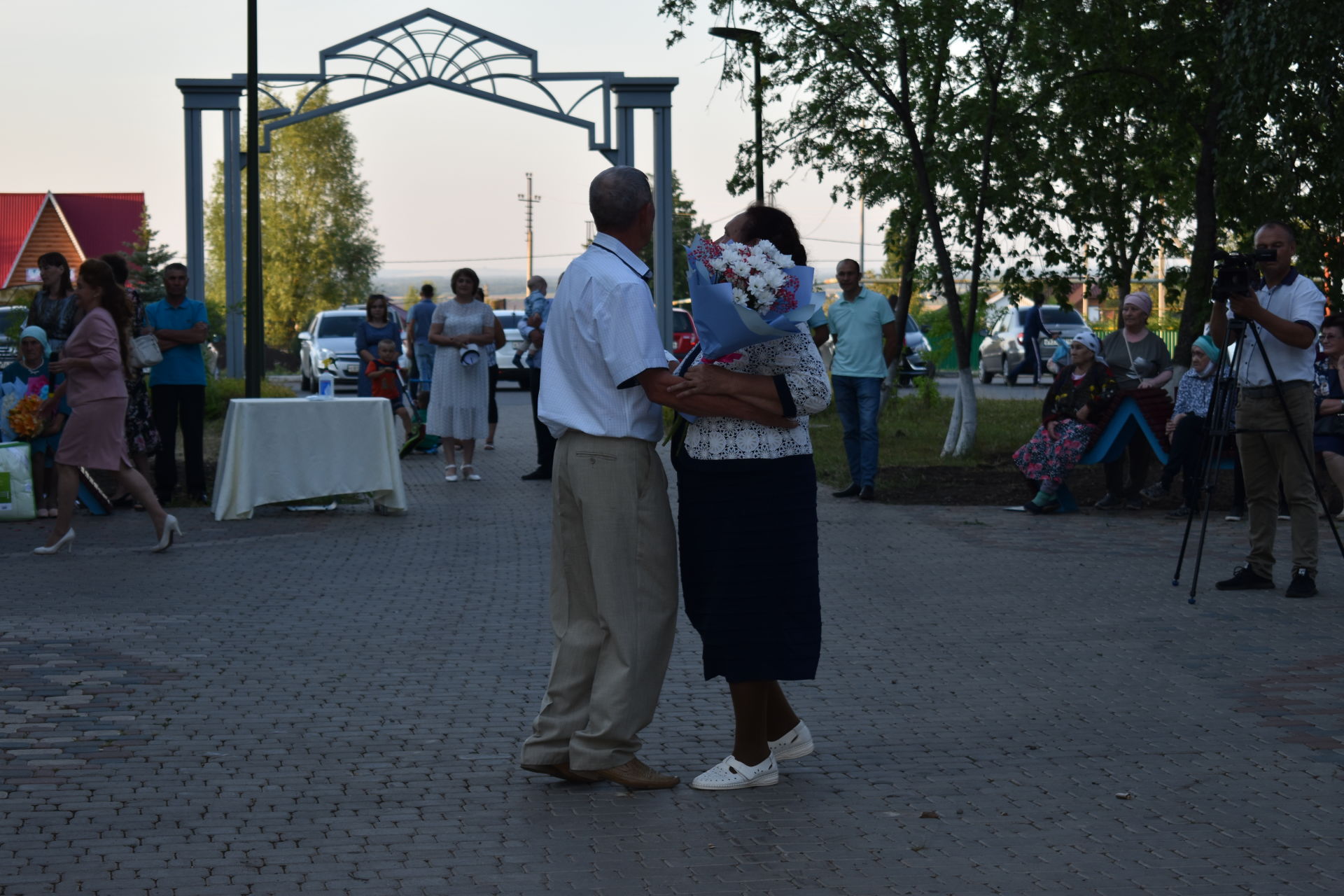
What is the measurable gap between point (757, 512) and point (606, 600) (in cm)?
53

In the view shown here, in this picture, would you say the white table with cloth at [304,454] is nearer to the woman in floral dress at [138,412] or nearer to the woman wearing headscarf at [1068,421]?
the woman in floral dress at [138,412]

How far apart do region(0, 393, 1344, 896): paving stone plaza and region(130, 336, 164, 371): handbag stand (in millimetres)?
2532

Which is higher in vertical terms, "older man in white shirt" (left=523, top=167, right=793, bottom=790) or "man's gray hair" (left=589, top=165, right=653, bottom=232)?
"man's gray hair" (left=589, top=165, right=653, bottom=232)

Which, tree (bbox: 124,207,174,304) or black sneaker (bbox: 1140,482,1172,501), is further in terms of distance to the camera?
tree (bbox: 124,207,174,304)

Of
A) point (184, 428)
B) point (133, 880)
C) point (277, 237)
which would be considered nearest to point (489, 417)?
point (184, 428)

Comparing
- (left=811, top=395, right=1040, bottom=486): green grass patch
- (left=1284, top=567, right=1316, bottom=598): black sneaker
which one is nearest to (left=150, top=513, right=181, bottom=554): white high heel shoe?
(left=811, top=395, right=1040, bottom=486): green grass patch

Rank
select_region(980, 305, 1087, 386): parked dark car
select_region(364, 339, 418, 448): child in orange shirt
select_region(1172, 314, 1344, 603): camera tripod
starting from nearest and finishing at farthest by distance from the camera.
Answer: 1. select_region(1172, 314, 1344, 603): camera tripod
2. select_region(364, 339, 418, 448): child in orange shirt
3. select_region(980, 305, 1087, 386): parked dark car

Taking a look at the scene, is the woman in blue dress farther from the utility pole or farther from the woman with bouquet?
the utility pole

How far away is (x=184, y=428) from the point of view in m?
13.3

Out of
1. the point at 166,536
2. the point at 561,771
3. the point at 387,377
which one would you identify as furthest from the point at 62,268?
the point at 561,771

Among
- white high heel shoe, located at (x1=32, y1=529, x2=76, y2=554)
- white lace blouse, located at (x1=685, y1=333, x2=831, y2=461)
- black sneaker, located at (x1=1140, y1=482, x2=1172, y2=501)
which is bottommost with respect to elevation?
white high heel shoe, located at (x1=32, y1=529, x2=76, y2=554)

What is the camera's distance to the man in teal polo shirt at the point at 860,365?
43.7 ft

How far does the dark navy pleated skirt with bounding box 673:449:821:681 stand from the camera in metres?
4.88

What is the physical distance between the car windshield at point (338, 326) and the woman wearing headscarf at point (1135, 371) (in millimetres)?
25205
